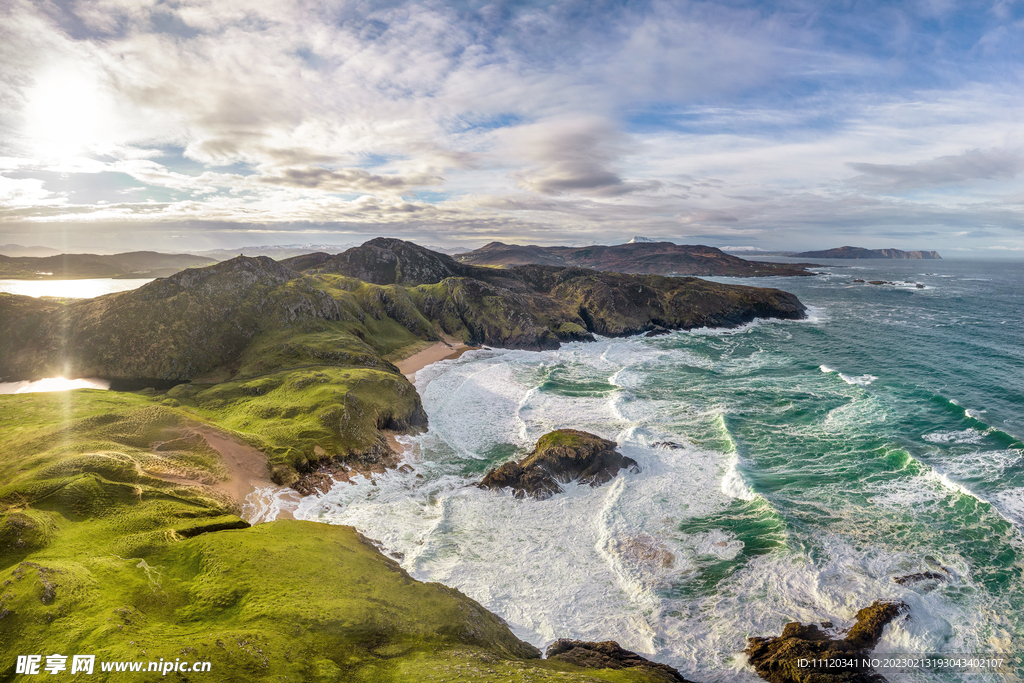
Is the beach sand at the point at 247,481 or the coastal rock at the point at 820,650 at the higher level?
the beach sand at the point at 247,481

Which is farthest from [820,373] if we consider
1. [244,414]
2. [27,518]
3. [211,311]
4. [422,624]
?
[211,311]

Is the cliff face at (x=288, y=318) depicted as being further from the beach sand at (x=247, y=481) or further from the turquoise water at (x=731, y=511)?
the turquoise water at (x=731, y=511)

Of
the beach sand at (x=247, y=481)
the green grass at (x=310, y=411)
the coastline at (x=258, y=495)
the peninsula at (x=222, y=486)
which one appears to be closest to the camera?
the peninsula at (x=222, y=486)

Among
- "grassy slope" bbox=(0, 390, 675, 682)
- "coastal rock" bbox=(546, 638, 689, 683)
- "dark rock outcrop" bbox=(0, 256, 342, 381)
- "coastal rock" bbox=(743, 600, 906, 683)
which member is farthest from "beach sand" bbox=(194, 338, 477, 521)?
"dark rock outcrop" bbox=(0, 256, 342, 381)

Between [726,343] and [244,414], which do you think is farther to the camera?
[726,343]

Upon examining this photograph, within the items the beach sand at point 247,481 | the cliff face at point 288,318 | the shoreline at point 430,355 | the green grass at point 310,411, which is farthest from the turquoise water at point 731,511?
the cliff face at point 288,318

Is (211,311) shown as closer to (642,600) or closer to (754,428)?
(642,600)

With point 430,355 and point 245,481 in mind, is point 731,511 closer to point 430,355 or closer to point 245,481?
point 245,481

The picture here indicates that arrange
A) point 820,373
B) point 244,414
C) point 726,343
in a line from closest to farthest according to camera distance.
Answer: point 244,414 → point 820,373 → point 726,343
